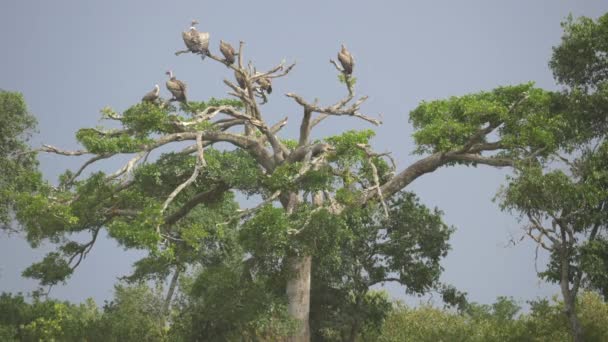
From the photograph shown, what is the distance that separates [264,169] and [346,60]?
446 centimetres

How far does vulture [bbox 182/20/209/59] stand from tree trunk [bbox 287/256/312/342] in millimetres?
6327

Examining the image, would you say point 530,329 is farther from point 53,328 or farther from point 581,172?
point 53,328

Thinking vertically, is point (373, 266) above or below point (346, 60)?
below

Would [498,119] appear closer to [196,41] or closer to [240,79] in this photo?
[240,79]

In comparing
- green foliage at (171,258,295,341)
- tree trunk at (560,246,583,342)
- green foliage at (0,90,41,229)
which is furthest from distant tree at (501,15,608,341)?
green foliage at (0,90,41,229)

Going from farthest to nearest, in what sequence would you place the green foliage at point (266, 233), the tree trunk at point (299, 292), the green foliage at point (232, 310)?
the tree trunk at point (299, 292) < the green foliage at point (232, 310) < the green foliage at point (266, 233)

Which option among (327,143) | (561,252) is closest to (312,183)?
(327,143)

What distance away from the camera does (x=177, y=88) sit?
22.5 meters

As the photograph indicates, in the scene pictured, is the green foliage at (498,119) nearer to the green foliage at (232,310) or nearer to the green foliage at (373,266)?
the green foliage at (373,266)

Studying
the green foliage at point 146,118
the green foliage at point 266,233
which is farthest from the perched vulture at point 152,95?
the green foliage at point 266,233

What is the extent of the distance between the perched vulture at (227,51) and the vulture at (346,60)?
10.4 ft

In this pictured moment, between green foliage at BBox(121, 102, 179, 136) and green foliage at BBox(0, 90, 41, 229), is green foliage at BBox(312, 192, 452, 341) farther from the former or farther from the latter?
green foliage at BBox(0, 90, 41, 229)

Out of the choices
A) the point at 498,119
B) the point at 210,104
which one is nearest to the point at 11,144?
the point at 210,104

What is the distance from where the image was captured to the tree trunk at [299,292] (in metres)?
22.3
